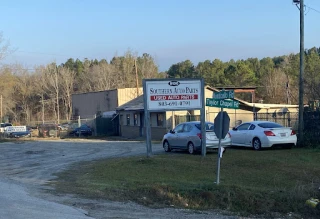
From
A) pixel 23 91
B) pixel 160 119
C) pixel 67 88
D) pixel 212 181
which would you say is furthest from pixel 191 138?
pixel 23 91

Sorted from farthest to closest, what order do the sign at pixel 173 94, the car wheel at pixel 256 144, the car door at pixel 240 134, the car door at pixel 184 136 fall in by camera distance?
the car door at pixel 240 134, the car wheel at pixel 256 144, the car door at pixel 184 136, the sign at pixel 173 94

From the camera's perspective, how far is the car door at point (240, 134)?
2325cm

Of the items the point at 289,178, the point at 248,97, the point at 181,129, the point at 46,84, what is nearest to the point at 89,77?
the point at 46,84

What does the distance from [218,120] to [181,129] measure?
31.5 ft

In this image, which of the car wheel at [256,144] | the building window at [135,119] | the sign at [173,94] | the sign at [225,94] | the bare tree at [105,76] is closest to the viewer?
the sign at [225,94]

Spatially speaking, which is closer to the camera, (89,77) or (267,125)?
(267,125)

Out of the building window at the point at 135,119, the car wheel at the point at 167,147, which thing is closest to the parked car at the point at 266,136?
the car wheel at the point at 167,147

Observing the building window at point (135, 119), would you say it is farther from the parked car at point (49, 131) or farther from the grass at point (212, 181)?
the grass at point (212, 181)

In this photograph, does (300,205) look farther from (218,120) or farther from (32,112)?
(32,112)

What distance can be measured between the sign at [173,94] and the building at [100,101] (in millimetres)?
39559

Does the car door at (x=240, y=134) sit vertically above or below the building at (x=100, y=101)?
below

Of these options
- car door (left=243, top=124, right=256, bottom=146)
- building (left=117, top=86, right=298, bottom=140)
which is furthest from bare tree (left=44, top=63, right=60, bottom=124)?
car door (left=243, top=124, right=256, bottom=146)

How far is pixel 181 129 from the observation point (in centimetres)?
2227

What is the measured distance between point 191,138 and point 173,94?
222 cm
